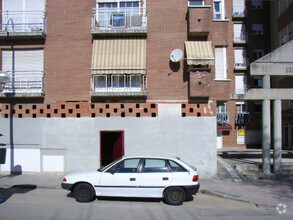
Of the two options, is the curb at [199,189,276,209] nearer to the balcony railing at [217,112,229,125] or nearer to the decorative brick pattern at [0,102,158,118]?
the decorative brick pattern at [0,102,158,118]

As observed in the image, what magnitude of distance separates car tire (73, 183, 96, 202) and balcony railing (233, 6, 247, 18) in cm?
3037

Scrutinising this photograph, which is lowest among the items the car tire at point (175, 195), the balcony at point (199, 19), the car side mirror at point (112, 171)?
the car tire at point (175, 195)

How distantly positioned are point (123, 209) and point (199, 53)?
7.69 meters

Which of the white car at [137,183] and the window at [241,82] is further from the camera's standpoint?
the window at [241,82]

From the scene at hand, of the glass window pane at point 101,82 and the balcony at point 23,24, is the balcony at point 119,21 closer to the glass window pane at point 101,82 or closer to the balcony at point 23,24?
the glass window pane at point 101,82

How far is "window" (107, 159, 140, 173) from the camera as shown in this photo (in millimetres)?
8406

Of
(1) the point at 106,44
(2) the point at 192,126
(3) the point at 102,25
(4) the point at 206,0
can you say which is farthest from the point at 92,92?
(4) the point at 206,0

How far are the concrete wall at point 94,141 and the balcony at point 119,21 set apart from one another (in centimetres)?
399

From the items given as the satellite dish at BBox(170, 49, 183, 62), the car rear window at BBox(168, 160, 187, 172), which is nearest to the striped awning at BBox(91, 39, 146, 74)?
the satellite dish at BBox(170, 49, 183, 62)

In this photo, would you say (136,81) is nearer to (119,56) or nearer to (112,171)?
(119,56)

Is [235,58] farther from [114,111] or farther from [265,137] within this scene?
[114,111]

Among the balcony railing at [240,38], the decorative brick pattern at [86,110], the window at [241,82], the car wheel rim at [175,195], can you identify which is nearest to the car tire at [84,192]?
the car wheel rim at [175,195]

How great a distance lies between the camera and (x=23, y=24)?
13477 millimetres

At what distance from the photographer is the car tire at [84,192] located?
8.34 meters
